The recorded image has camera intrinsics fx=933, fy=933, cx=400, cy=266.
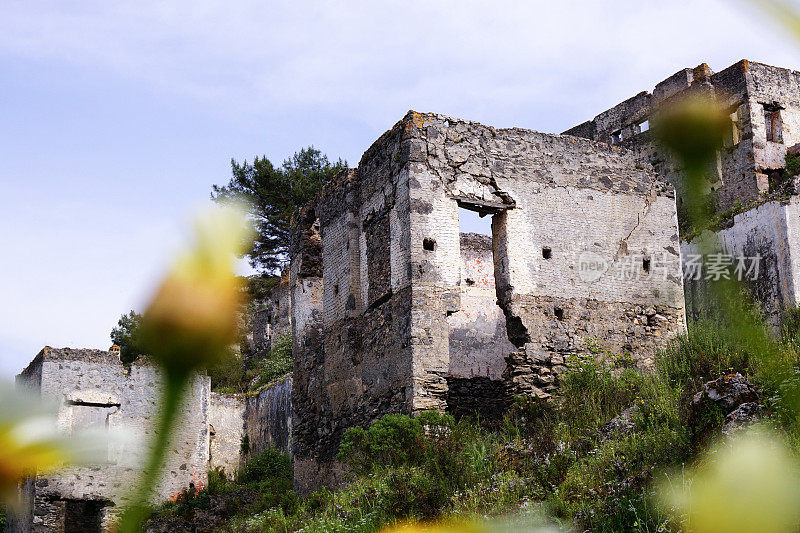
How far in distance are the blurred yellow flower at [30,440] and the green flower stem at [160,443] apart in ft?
0.16

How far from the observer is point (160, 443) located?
30.7 inches

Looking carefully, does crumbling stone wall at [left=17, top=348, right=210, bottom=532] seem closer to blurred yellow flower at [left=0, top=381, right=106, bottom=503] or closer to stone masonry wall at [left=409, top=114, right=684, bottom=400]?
stone masonry wall at [left=409, top=114, right=684, bottom=400]

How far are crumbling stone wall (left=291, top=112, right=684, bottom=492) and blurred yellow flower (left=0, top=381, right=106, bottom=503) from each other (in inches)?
430

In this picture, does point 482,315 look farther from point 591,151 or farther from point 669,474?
point 669,474

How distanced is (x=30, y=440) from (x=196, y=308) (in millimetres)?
211

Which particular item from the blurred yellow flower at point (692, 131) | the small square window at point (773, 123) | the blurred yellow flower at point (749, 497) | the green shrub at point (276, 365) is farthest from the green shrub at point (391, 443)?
the small square window at point (773, 123)

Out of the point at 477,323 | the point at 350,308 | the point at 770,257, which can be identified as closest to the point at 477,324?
the point at 477,323

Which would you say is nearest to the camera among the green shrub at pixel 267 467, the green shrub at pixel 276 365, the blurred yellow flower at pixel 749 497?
the blurred yellow flower at pixel 749 497

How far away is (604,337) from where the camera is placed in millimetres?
13031

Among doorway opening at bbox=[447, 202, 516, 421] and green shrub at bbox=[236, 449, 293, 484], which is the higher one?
doorway opening at bbox=[447, 202, 516, 421]

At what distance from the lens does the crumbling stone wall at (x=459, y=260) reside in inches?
483

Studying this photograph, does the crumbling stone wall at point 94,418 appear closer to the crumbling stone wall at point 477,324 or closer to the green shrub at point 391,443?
the crumbling stone wall at point 477,324

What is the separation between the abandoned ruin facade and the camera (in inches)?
485

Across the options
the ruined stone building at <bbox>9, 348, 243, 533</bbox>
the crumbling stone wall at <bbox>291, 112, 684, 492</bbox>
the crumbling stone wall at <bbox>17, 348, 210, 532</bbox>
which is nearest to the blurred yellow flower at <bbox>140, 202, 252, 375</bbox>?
the crumbling stone wall at <bbox>291, 112, 684, 492</bbox>
